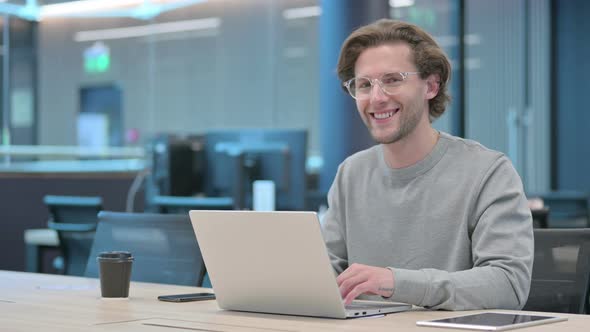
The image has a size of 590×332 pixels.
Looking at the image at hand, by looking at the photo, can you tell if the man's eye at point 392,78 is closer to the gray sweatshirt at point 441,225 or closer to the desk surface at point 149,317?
the gray sweatshirt at point 441,225

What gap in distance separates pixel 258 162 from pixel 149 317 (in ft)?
11.9

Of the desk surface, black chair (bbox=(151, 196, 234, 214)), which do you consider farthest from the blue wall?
the desk surface

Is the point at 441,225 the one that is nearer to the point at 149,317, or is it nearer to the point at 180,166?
the point at 149,317

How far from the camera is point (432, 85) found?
7.43 feet

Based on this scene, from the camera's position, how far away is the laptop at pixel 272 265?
161 cm

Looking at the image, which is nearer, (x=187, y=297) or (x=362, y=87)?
(x=187, y=297)

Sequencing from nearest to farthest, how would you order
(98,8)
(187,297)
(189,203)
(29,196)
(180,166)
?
1. (187,297)
2. (189,203)
3. (180,166)
4. (29,196)
5. (98,8)

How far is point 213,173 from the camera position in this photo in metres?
5.61

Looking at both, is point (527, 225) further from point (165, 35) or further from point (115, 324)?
point (165, 35)

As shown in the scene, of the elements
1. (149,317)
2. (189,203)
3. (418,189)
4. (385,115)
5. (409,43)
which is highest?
(409,43)

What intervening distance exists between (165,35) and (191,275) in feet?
26.8

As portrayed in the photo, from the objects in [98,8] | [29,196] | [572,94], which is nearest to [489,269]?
[29,196]

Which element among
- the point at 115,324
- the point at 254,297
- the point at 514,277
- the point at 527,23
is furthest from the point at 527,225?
the point at 527,23

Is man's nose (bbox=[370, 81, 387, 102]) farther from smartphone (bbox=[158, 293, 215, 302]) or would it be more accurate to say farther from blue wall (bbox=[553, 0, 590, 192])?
blue wall (bbox=[553, 0, 590, 192])
